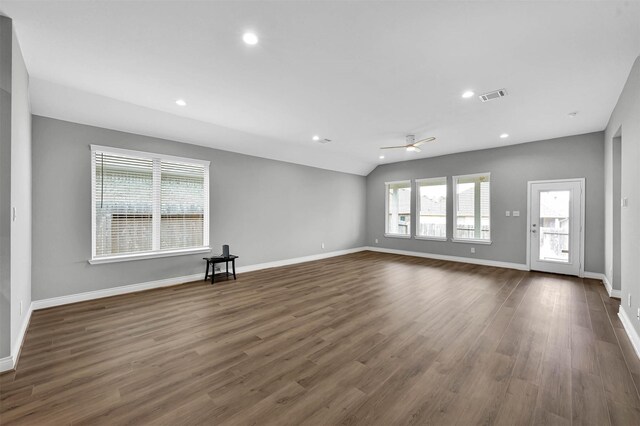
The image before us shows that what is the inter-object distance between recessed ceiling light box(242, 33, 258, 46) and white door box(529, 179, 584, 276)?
6.47 meters

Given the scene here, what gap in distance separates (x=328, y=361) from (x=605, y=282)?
18.5ft

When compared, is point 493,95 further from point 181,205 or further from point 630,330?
point 181,205

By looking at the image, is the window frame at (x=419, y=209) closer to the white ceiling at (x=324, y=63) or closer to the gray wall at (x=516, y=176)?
the gray wall at (x=516, y=176)

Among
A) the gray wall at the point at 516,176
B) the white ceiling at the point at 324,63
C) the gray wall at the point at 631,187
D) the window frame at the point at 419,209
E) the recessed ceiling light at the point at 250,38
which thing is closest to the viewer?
the white ceiling at the point at 324,63

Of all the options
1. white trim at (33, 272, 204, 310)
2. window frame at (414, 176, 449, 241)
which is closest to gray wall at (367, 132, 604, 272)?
window frame at (414, 176, 449, 241)

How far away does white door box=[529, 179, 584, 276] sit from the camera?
5461 mm

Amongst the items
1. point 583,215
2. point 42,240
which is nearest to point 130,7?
point 42,240

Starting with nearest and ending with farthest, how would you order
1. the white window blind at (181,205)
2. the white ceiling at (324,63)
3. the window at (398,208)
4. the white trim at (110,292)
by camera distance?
1. the white ceiling at (324,63)
2. the white trim at (110,292)
3. the white window blind at (181,205)
4. the window at (398,208)

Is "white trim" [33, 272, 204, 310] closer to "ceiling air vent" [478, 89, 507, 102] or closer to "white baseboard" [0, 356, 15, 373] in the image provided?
"white baseboard" [0, 356, 15, 373]

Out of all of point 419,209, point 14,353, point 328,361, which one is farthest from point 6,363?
point 419,209

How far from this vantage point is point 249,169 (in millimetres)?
6086

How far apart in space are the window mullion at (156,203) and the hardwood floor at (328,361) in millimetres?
917

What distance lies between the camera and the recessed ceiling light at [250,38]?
2.42 meters

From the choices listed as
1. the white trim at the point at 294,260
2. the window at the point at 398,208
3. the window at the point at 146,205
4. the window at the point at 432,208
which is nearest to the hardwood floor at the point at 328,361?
the window at the point at 146,205
